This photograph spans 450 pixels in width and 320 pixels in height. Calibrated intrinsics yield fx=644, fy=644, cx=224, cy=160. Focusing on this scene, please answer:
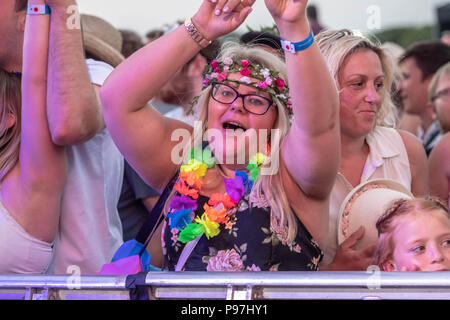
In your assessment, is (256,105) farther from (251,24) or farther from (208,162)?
(251,24)

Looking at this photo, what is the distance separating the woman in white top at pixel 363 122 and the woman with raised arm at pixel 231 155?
469mm

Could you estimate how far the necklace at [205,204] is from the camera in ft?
6.08

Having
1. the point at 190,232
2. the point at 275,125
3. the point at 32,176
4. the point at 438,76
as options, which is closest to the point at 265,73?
the point at 275,125

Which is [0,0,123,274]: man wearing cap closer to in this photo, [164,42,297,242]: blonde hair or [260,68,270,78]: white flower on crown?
[164,42,297,242]: blonde hair

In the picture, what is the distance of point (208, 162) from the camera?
203cm

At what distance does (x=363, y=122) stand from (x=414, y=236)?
63 cm

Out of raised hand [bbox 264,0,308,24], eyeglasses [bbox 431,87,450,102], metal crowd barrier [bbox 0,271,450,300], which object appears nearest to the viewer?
metal crowd barrier [bbox 0,271,450,300]

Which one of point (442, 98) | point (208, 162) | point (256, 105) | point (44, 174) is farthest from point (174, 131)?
point (442, 98)

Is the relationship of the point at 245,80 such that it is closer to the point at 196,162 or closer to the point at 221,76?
the point at 221,76

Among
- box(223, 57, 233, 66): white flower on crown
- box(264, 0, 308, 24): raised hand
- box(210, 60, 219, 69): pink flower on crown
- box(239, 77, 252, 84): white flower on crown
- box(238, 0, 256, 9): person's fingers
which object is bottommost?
box(239, 77, 252, 84): white flower on crown

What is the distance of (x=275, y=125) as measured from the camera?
199cm

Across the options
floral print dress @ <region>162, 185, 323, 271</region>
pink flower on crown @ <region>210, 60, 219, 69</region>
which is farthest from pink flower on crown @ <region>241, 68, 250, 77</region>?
floral print dress @ <region>162, 185, 323, 271</region>

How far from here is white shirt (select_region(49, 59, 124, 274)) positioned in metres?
2.08

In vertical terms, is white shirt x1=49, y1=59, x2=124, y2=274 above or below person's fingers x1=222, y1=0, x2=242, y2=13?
below
